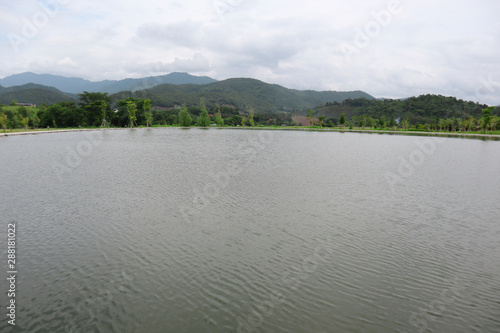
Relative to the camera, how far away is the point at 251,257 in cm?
900

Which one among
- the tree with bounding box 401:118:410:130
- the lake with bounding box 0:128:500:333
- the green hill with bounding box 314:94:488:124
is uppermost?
the green hill with bounding box 314:94:488:124

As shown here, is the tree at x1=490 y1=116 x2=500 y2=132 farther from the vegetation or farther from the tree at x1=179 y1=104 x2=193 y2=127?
the tree at x1=179 y1=104 x2=193 y2=127

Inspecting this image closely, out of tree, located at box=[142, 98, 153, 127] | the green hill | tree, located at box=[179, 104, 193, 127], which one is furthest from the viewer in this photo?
the green hill

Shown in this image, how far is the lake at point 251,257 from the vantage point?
633 centimetres

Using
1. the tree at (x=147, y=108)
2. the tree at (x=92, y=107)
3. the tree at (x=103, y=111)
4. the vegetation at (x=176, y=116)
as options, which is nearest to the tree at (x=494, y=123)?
the vegetation at (x=176, y=116)

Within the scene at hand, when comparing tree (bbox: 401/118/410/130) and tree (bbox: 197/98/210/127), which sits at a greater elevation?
tree (bbox: 197/98/210/127)

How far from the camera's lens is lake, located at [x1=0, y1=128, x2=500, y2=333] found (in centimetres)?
633

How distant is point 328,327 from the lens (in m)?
6.02

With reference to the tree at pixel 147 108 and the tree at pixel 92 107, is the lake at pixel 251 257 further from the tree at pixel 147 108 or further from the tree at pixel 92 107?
the tree at pixel 147 108

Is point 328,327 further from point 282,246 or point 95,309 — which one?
point 95,309

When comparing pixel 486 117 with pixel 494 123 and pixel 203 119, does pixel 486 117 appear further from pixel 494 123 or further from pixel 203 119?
pixel 203 119

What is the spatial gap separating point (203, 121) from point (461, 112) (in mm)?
126863

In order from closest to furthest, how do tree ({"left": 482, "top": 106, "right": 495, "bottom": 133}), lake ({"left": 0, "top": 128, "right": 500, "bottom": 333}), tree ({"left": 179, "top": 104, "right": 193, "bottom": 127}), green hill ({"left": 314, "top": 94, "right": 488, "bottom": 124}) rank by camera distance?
lake ({"left": 0, "top": 128, "right": 500, "bottom": 333}) < tree ({"left": 482, "top": 106, "right": 495, "bottom": 133}) < tree ({"left": 179, "top": 104, "right": 193, "bottom": 127}) < green hill ({"left": 314, "top": 94, "right": 488, "bottom": 124})

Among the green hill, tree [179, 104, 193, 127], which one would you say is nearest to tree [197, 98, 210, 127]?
tree [179, 104, 193, 127]
